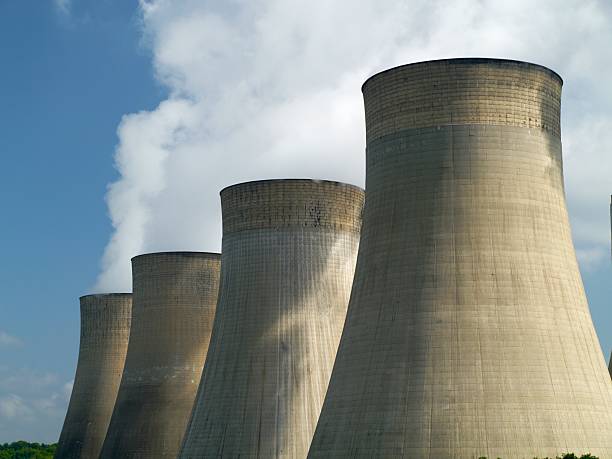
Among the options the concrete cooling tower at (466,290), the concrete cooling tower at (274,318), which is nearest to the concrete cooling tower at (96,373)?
the concrete cooling tower at (274,318)

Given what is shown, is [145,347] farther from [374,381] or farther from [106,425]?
[374,381]

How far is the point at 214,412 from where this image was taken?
2970 cm

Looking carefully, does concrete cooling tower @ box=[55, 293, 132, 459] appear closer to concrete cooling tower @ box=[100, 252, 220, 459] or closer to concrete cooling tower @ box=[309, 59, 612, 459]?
concrete cooling tower @ box=[100, 252, 220, 459]

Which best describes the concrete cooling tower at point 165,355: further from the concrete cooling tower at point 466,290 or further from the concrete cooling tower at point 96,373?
the concrete cooling tower at point 466,290

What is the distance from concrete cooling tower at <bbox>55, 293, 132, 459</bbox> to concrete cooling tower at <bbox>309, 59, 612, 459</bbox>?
981 inches

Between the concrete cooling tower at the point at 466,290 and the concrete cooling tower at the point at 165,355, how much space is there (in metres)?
16.1

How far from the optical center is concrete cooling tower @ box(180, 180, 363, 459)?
29.4 m

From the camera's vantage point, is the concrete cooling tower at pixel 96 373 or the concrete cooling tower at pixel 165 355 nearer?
the concrete cooling tower at pixel 165 355

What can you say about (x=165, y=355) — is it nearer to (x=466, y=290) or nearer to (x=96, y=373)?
(x=96, y=373)

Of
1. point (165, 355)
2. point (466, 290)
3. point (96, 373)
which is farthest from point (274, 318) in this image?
point (96, 373)

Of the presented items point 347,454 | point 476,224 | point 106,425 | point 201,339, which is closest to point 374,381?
point 347,454

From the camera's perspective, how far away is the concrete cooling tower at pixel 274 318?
2942 cm

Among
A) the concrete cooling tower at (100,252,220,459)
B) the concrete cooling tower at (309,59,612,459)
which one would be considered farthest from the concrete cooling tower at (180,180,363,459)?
the concrete cooling tower at (309,59,612,459)

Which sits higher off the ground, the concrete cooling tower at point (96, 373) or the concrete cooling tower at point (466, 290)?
the concrete cooling tower at point (96, 373)
